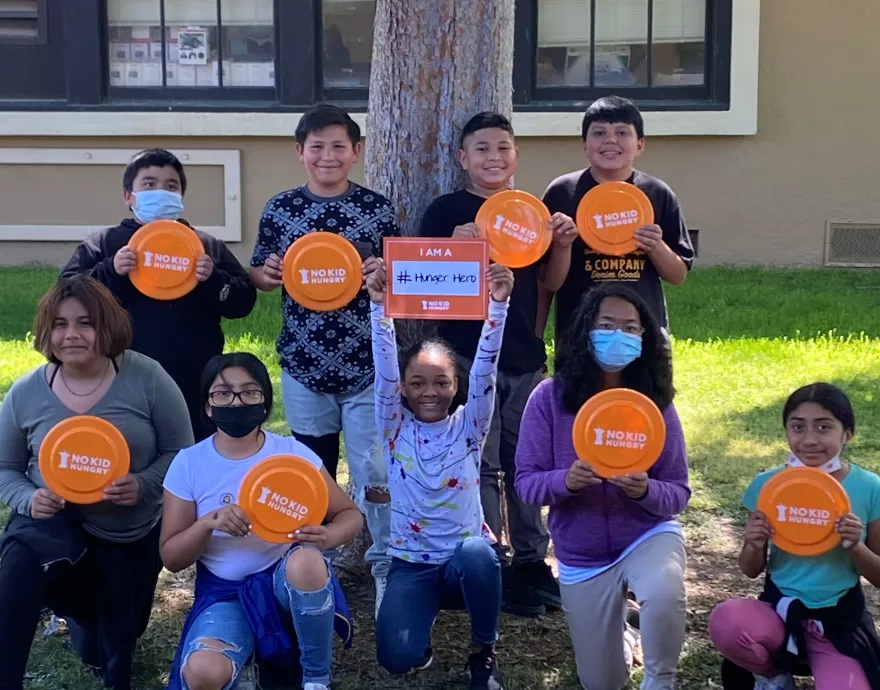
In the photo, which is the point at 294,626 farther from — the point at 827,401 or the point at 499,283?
the point at 827,401

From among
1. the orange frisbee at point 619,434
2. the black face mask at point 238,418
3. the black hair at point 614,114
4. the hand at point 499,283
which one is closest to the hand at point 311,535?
the black face mask at point 238,418

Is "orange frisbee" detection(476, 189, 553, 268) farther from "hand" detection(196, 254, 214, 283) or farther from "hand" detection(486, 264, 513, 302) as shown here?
"hand" detection(196, 254, 214, 283)

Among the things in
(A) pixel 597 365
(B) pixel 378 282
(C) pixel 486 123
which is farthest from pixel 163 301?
(A) pixel 597 365

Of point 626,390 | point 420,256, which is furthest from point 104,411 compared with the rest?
point 626,390

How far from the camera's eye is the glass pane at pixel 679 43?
35.8 feet

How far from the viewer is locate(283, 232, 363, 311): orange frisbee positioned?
12.9 feet

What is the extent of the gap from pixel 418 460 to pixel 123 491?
97 cm

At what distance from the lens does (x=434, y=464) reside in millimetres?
3787

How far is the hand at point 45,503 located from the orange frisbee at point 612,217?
2036 mm

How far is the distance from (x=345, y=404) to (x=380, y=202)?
0.77m

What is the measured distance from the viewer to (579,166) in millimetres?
10891

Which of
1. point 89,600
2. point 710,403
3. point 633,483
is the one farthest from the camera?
point 710,403

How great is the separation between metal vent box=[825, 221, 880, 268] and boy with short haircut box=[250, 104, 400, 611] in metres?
8.03

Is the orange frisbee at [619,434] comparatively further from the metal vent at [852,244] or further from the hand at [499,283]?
the metal vent at [852,244]
